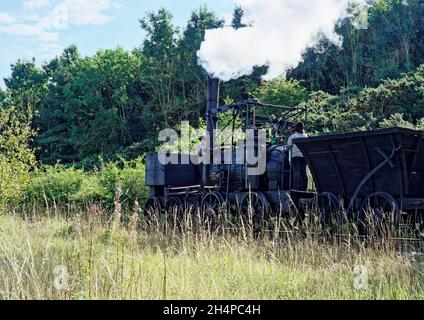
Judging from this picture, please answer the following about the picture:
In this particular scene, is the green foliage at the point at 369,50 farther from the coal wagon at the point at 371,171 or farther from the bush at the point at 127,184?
the coal wagon at the point at 371,171

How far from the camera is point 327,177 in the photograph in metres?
9.29

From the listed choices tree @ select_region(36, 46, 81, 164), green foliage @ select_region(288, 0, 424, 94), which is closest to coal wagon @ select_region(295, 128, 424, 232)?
green foliage @ select_region(288, 0, 424, 94)

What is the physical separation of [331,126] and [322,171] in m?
10.8

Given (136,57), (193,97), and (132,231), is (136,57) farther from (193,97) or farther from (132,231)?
(132,231)

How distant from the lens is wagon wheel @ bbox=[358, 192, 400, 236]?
786 centimetres

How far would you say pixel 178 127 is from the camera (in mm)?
33562

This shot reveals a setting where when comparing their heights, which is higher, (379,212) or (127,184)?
(127,184)

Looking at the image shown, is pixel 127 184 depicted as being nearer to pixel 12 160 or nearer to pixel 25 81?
pixel 12 160

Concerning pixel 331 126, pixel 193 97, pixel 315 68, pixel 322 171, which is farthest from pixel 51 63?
pixel 322 171

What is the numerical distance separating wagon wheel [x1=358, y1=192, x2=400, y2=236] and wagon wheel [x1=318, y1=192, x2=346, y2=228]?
1.41 feet

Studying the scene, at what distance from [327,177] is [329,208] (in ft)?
1.90

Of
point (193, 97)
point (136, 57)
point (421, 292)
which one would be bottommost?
point (421, 292)

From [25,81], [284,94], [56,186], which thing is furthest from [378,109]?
[25,81]

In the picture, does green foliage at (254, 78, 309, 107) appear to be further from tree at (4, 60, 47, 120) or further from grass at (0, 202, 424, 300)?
tree at (4, 60, 47, 120)
